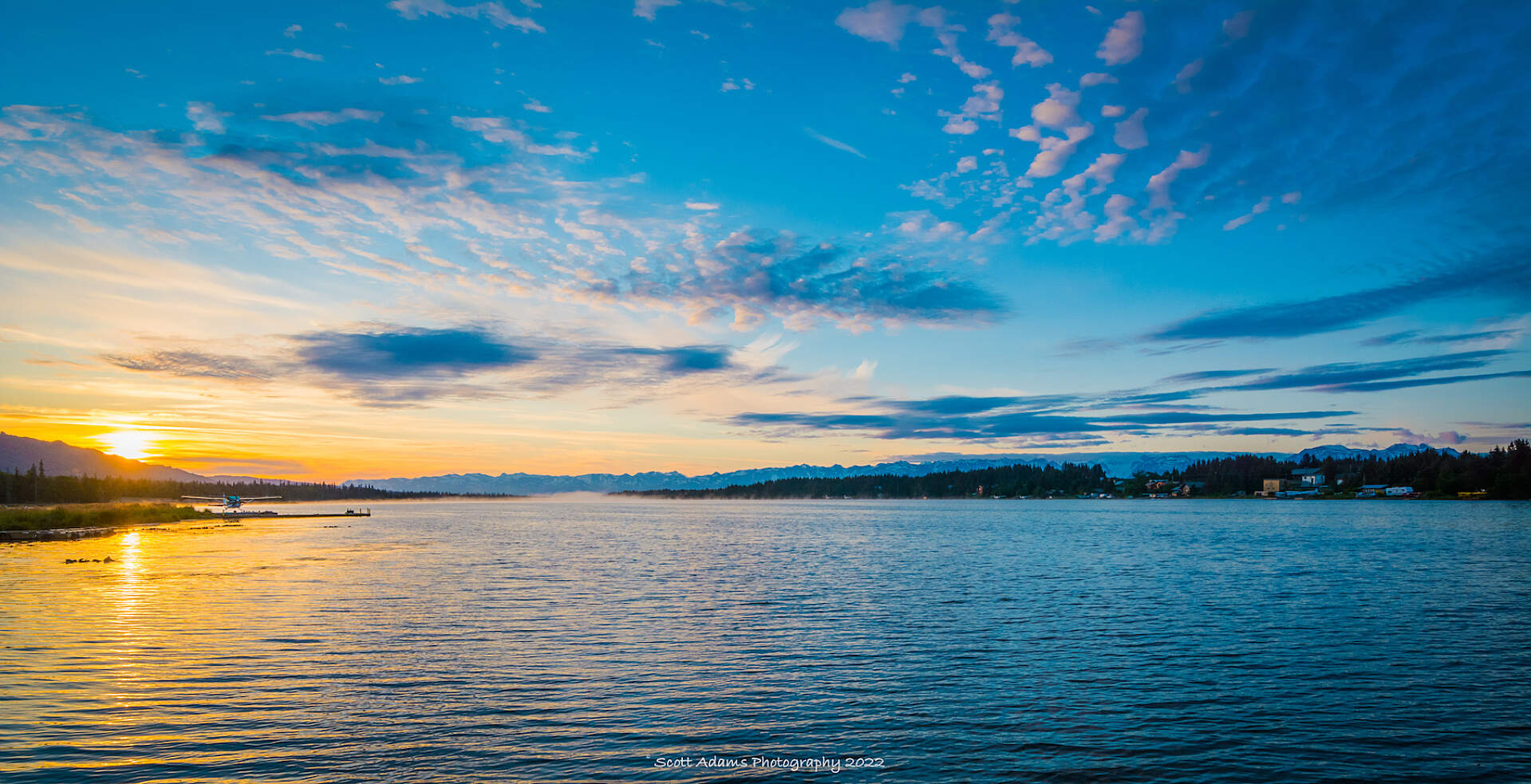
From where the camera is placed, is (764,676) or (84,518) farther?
(84,518)

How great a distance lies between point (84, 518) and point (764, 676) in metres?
145

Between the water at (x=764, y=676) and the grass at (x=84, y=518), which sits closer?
the water at (x=764, y=676)

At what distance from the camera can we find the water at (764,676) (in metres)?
18.9

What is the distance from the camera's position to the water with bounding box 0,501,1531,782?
18.9 metres

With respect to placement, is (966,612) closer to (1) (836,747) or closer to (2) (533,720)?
(1) (836,747)

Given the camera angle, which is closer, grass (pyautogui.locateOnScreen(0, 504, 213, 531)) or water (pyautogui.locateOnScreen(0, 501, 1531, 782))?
water (pyautogui.locateOnScreen(0, 501, 1531, 782))

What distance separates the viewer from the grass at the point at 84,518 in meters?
108

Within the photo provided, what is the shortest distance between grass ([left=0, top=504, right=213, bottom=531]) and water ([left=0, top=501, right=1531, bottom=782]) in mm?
65158

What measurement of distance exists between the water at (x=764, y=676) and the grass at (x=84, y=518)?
65.2 m

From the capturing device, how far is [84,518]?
404 ft

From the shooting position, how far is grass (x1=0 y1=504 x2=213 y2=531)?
354ft

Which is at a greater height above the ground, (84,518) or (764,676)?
(764,676)

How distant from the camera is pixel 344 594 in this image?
47.2 meters

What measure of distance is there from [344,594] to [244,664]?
793 inches
